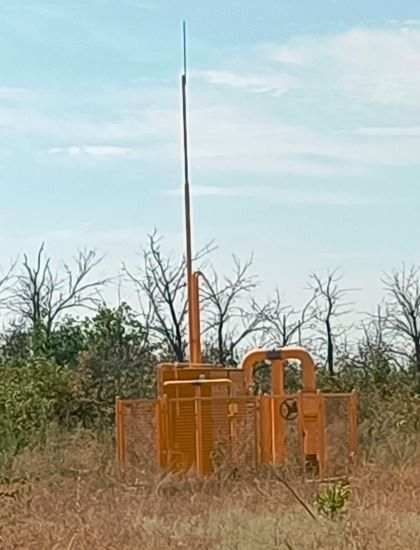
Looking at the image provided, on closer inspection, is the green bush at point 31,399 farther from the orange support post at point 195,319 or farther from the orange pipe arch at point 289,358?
the orange pipe arch at point 289,358

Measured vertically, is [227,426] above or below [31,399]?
below

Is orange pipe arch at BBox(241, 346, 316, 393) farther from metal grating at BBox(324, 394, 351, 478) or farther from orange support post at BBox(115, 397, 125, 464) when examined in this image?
orange support post at BBox(115, 397, 125, 464)

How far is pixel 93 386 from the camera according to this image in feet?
82.7

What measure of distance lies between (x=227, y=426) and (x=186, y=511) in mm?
3880

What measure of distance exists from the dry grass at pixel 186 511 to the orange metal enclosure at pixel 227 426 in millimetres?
576

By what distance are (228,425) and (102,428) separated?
6496mm

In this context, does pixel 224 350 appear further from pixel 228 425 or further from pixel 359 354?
pixel 228 425

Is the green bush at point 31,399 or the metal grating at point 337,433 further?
the green bush at point 31,399

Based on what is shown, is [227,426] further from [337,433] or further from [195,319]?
[195,319]

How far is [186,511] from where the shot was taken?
1352cm

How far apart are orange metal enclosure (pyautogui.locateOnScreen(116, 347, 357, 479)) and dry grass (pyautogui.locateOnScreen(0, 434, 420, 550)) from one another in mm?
576

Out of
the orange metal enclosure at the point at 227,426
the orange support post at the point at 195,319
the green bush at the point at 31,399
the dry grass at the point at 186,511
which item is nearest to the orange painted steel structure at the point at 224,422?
the orange metal enclosure at the point at 227,426

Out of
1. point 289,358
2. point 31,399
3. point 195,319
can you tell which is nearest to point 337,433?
point 289,358

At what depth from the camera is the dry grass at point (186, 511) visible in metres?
10.8
